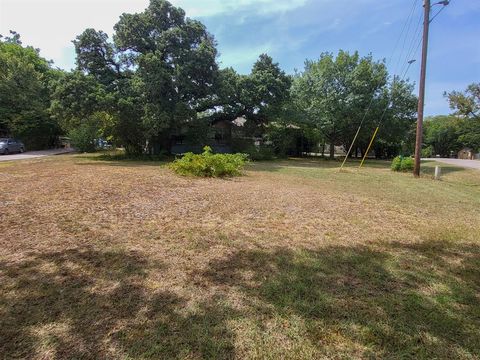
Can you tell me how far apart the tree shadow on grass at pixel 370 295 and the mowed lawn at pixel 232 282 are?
0.5 inches

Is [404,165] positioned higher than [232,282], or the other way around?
[404,165]

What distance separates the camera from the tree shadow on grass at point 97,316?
6.82ft

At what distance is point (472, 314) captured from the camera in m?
2.60

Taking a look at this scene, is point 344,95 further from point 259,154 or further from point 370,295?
point 370,295

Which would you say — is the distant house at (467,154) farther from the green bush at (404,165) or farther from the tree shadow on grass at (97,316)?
the tree shadow on grass at (97,316)

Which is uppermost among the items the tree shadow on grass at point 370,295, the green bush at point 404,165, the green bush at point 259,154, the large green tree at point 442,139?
the large green tree at point 442,139

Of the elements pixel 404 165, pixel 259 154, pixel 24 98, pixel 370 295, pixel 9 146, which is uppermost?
pixel 24 98

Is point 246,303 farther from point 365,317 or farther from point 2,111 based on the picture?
point 2,111

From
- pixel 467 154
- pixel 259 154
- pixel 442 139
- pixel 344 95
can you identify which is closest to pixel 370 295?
pixel 259 154

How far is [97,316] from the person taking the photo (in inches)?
95.2

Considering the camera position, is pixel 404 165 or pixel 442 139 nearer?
pixel 404 165

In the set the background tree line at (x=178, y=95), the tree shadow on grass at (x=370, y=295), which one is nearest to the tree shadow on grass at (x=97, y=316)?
the tree shadow on grass at (x=370, y=295)

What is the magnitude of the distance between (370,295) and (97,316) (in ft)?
7.93

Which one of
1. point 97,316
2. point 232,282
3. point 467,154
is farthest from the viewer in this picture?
point 467,154
